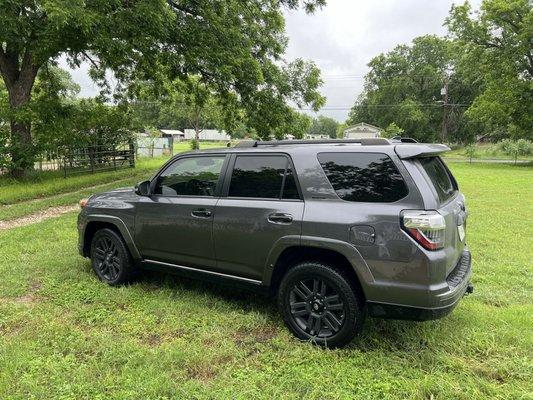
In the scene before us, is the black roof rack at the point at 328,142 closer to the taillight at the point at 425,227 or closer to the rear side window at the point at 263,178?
the rear side window at the point at 263,178

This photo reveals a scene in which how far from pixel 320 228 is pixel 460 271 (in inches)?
50.9

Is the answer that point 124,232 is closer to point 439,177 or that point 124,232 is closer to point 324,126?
point 439,177

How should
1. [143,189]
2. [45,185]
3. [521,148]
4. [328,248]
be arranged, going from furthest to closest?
[521,148]
[45,185]
[143,189]
[328,248]

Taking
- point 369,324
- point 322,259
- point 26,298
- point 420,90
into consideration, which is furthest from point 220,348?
point 420,90

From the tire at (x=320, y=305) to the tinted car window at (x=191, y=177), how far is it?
1.26 meters

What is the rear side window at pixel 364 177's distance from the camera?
332 centimetres

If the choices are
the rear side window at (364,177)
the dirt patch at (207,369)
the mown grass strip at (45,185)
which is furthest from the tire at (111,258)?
the mown grass strip at (45,185)

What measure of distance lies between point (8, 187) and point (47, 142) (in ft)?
6.82

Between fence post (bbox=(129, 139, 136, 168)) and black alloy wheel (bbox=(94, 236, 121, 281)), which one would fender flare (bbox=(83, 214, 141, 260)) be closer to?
black alloy wheel (bbox=(94, 236, 121, 281))

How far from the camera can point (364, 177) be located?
3473 mm

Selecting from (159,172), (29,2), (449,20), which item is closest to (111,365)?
(159,172)

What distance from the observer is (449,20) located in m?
34.4

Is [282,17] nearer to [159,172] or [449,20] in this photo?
[159,172]

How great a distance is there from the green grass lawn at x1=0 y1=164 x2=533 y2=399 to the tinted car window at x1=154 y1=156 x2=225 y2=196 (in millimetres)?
1126
